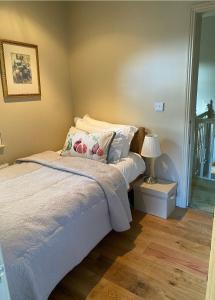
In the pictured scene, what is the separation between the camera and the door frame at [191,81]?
2.21m

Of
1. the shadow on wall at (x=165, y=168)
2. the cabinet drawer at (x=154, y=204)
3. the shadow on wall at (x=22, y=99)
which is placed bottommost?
the cabinet drawer at (x=154, y=204)

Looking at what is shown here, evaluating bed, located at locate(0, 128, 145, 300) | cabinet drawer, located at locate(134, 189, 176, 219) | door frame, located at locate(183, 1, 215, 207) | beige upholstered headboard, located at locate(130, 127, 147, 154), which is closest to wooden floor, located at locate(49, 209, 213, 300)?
cabinet drawer, located at locate(134, 189, 176, 219)

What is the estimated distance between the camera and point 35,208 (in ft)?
5.16

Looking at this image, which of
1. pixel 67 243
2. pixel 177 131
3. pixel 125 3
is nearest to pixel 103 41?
pixel 125 3

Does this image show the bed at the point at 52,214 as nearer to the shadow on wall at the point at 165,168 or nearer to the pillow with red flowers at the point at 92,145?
the pillow with red flowers at the point at 92,145

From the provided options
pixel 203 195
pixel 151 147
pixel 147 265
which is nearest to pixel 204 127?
pixel 203 195

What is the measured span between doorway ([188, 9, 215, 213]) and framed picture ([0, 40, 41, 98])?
180 centimetres

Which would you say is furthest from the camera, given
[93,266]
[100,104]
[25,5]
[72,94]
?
[72,94]

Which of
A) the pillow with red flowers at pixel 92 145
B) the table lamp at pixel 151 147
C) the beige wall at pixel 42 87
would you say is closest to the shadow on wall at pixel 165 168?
the table lamp at pixel 151 147

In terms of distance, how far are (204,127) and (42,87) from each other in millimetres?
2396

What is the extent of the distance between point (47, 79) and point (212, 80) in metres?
2.83

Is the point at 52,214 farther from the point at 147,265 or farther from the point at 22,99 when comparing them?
the point at 22,99

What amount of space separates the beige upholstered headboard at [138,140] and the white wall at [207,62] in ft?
6.65

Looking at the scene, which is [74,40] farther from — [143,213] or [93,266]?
[93,266]
